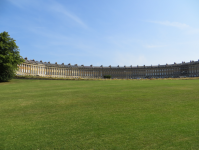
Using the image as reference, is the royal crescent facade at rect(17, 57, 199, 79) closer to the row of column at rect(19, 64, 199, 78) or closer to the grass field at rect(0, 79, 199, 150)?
the row of column at rect(19, 64, 199, 78)

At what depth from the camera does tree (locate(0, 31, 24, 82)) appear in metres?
41.5

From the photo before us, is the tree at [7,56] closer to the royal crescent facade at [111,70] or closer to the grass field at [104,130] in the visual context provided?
the grass field at [104,130]

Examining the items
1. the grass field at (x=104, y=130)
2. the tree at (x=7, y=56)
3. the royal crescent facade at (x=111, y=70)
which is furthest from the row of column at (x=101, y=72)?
the grass field at (x=104, y=130)

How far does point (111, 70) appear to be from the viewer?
15238 centimetres

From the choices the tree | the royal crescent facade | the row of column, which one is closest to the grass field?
the tree

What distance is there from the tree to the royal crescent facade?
217 feet

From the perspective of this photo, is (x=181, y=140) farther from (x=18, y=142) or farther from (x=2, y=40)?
(x=2, y=40)

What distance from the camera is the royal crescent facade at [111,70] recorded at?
122m

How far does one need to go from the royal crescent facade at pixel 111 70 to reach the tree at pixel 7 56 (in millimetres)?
66290

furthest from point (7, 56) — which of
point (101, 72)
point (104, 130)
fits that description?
point (101, 72)

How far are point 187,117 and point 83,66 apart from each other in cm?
14267

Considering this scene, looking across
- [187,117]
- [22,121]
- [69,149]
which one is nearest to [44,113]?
[22,121]

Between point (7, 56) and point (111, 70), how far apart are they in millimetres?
116299

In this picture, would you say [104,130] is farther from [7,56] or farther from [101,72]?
[101,72]
